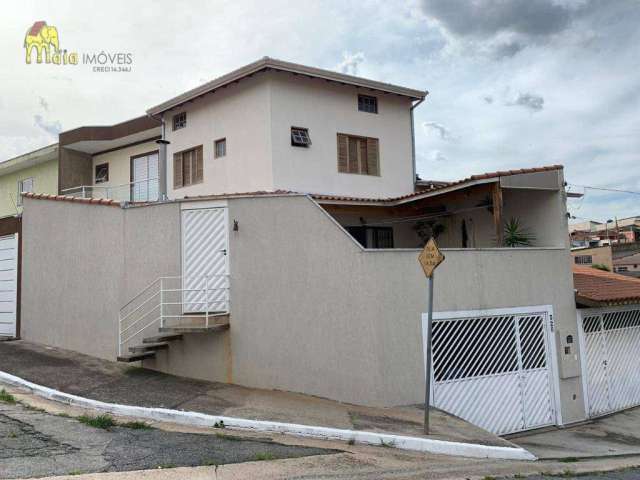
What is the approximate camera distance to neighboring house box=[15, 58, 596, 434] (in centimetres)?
968

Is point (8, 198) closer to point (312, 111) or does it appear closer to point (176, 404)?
point (312, 111)

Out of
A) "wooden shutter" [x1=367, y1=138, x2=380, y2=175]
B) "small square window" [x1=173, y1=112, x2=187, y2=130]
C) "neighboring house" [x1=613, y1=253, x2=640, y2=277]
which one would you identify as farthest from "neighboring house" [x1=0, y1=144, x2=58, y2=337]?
"neighboring house" [x1=613, y1=253, x2=640, y2=277]

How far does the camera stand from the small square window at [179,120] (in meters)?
16.7

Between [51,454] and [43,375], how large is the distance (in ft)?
15.9

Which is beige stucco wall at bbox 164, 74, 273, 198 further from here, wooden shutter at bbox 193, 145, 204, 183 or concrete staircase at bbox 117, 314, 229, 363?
concrete staircase at bbox 117, 314, 229, 363

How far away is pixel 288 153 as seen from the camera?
14477 millimetres

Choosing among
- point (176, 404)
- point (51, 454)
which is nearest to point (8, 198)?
point (176, 404)

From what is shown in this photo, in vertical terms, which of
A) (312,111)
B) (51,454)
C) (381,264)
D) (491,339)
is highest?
(312,111)

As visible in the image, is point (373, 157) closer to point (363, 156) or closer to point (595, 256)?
point (363, 156)

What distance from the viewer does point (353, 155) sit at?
15859 millimetres

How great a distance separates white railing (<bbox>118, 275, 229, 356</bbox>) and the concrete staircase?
0.04m

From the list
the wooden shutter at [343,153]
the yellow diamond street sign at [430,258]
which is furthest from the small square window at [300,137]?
the yellow diamond street sign at [430,258]

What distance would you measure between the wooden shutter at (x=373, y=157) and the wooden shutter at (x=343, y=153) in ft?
2.81

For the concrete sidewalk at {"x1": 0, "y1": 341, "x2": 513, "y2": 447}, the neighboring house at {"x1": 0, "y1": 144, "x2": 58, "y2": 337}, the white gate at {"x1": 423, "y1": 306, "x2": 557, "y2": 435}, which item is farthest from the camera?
the neighboring house at {"x1": 0, "y1": 144, "x2": 58, "y2": 337}
